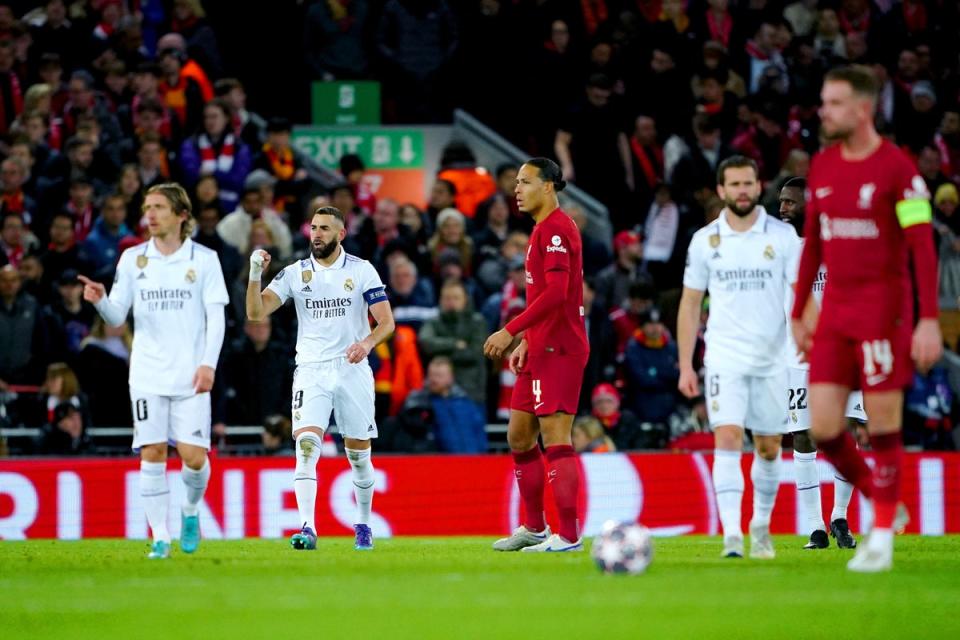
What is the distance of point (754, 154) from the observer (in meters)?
23.1

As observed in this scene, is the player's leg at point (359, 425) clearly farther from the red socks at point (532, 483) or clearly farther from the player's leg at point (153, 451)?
the player's leg at point (153, 451)

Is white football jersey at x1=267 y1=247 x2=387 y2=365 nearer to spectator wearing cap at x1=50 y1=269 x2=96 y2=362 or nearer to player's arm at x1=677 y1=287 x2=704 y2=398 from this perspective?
player's arm at x1=677 y1=287 x2=704 y2=398

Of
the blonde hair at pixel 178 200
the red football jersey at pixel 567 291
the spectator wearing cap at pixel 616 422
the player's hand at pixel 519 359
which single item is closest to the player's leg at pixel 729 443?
the red football jersey at pixel 567 291

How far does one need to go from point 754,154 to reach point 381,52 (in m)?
5.12

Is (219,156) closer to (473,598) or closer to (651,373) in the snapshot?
(651,373)

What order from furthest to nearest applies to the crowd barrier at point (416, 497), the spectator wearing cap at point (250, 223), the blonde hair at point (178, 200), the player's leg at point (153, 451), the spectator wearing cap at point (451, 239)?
the spectator wearing cap at point (451, 239) < the spectator wearing cap at point (250, 223) < the crowd barrier at point (416, 497) < the blonde hair at point (178, 200) < the player's leg at point (153, 451)

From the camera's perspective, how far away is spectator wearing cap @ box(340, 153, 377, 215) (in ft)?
69.7

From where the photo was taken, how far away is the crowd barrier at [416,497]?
17.0 metres

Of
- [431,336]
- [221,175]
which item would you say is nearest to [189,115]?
[221,175]

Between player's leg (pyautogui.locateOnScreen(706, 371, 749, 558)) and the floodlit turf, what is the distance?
0.86 ft

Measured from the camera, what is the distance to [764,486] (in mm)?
10508

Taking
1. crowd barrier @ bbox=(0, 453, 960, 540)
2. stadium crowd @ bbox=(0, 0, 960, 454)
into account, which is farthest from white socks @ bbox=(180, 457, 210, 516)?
stadium crowd @ bbox=(0, 0, 960, 454)

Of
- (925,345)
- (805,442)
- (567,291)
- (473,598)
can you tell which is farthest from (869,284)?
(805,442)

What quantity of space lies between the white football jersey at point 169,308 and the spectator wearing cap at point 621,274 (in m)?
8.85
